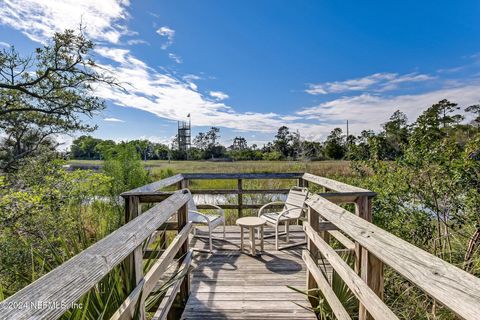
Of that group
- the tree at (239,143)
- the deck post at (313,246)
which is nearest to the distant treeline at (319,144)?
the tree at (239,143)

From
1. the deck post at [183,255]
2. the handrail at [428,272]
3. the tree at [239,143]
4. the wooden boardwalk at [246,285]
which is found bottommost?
the wooden boardwalk at [246,285]

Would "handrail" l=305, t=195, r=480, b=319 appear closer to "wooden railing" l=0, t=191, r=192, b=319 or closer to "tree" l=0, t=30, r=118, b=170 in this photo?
"wooden railing" l=0, t=191, r=192, b=319

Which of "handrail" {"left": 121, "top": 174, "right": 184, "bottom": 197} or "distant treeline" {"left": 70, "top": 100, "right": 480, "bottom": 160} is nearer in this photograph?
"handrail" {"left": 121, "top": 174, "right": 184, "bottom": 197}

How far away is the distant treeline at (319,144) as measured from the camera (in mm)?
4215

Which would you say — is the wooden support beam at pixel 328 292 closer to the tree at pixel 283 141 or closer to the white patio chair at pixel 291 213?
the white patio chair at pixel 291 213

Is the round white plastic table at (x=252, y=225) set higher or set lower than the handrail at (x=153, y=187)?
lower

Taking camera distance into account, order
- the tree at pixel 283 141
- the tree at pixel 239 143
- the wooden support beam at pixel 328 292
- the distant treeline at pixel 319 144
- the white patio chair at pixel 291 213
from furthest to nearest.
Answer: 1. the tree at pixel 239 143
2. the tree at pixel 283 141
3. the distant treeline at pixel 319 144
4. the white patio chair at pixel 291 213
5. the wooden support beam at pixel 328 292

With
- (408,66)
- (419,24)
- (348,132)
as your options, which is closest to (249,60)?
(419,24)

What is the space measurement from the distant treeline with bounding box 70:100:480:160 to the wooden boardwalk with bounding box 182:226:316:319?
2.20m

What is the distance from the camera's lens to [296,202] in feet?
13.3

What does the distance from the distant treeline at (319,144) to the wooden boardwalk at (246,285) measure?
7.22 ft

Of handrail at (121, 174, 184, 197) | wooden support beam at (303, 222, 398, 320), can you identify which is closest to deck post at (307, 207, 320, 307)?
wooden support beam at (303, 222, 398, 320)

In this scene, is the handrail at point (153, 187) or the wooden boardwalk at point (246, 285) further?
the handrail at point (153, 187)

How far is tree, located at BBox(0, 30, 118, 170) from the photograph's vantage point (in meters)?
5.73
